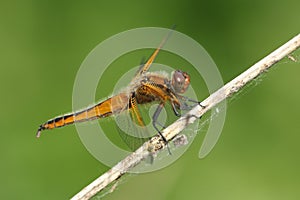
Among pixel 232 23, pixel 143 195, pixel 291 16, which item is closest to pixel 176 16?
pixel 232 23

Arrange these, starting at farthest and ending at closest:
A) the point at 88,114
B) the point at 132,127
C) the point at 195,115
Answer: the point at 88,114
the point at 132,127
the point at 195,115

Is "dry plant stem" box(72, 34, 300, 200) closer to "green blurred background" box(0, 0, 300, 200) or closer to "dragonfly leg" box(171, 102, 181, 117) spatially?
"dragonfly leg" box(171, 102, 181, 117)

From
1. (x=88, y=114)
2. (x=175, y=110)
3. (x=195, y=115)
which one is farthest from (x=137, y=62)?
(x=195, y=115)

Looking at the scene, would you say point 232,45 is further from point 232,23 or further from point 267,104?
point 267,104

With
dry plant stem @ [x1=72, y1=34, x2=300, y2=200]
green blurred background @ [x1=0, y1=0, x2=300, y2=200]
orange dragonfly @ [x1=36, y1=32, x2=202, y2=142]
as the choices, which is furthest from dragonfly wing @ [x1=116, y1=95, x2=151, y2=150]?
green blurred background @ [x1=0, y1=0, x2=300, y2=200]

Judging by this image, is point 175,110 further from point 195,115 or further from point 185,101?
point 195,115

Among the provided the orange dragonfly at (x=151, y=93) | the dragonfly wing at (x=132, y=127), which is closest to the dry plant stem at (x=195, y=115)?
the dragonfly wing at (x=132, y=127)
